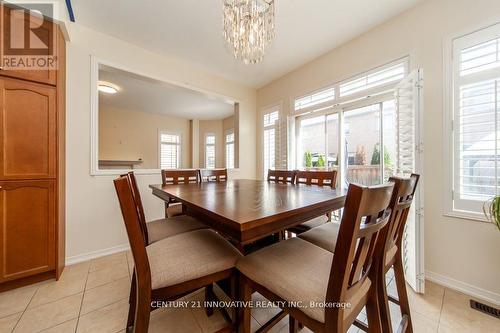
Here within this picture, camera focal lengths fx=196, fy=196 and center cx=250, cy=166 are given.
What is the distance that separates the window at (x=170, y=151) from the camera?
5.97 metres

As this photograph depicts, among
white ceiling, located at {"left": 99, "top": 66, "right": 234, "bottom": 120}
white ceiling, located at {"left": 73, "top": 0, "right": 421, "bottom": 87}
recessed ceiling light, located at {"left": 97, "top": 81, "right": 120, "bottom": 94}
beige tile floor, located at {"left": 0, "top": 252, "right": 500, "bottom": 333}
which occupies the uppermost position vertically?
white ceiling, located at {"left": 73, "top": 0, "right": 421, "bottom": 87}

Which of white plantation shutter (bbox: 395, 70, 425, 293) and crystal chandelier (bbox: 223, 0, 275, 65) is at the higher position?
crystal chandelier (bbox: 223, 0, 275, 65)

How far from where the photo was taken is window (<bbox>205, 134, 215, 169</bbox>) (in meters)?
6.56

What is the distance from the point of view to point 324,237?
1.25 m

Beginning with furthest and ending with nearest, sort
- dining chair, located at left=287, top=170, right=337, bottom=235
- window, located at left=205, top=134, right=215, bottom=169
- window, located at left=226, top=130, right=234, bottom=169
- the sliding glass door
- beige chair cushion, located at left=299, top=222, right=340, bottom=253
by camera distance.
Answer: window, located at left=205, top=134, right=215, bottom=169 < window, located at left=226, top=130, right=234, bottom=169 < the sliding glass door < dining chair, located at left=287, top=170, right=337, bottom=235 < beige chair cushion, located at left=299, top=222, right=340, bottom=253

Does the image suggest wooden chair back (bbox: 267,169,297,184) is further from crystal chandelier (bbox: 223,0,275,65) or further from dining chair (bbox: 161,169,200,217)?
crystal chandelier (bbox: 223,0,275,65)

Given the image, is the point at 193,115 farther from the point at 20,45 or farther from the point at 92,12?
the point at 20,45

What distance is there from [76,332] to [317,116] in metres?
3.28

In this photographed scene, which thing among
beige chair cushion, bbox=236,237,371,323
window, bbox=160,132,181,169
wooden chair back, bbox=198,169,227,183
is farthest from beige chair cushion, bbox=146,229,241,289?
window, bbox=160,132,181,169

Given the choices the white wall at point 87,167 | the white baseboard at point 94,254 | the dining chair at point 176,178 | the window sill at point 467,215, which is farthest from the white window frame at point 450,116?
the white baseboard at point 94,254

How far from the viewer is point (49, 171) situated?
1.73 m

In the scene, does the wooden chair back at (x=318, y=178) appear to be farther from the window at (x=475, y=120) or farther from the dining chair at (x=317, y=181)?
the window at (x=475, y=120)

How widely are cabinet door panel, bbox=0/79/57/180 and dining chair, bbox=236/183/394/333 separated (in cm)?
198

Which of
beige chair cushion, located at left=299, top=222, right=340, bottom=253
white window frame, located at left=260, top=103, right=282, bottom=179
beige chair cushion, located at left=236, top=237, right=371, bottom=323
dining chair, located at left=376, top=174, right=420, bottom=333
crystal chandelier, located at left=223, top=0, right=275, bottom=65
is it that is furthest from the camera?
white window frame, located at left=260, top=103, right=282, bottom=179
